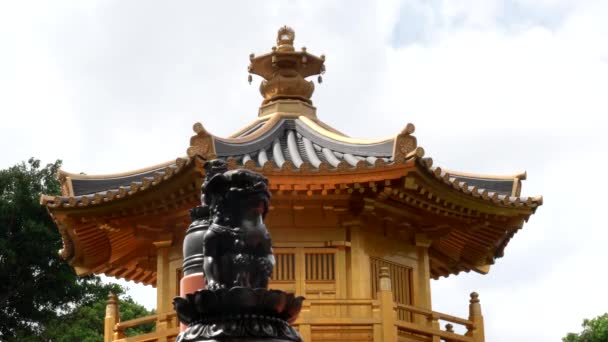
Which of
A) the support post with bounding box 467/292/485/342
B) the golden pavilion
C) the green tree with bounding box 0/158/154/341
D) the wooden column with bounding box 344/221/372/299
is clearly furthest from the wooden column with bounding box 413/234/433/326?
the green tree with bounding box 0/158/154/341

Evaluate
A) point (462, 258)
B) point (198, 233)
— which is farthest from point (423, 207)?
point (198, 233)

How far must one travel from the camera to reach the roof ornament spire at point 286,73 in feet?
54.2

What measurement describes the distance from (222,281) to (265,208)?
0.47 metres

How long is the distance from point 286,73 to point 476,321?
16.2 ft

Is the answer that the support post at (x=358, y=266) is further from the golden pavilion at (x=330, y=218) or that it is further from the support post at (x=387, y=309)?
the support post at (x=387, y=309)

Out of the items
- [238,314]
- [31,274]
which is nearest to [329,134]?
[238,314]

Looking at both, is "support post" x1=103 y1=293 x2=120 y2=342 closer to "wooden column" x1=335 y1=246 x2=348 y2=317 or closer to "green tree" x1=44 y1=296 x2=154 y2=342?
"wooden column" x1=335 y1=246 x2=348 y2=317

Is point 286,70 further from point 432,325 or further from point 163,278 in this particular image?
point 432,325

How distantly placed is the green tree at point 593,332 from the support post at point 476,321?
18.6 m

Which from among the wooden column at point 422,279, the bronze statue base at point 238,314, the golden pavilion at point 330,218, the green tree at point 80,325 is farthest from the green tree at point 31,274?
the bronze statue base at point 238,314

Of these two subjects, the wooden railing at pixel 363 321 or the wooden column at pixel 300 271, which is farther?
the wooden column at pixel 300 271

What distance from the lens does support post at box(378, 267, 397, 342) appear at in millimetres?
13098

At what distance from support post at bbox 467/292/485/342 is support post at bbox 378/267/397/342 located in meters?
1.73

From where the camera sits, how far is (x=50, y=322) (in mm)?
28672
